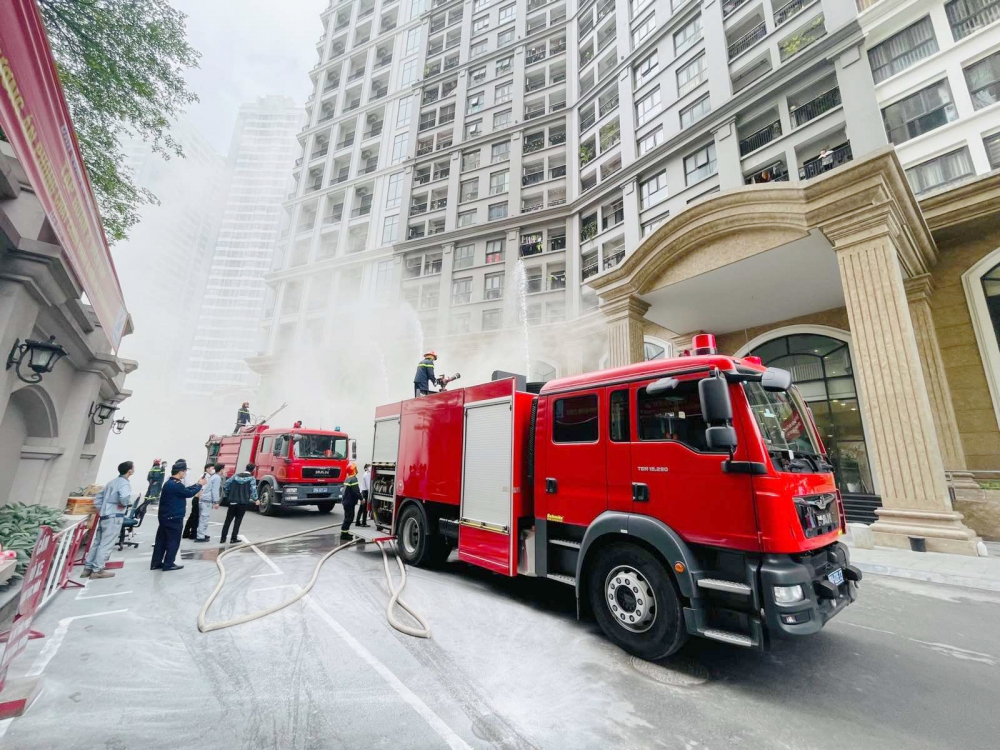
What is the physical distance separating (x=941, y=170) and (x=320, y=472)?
21466 millimetres

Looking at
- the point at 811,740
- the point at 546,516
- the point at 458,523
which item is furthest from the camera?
the point at 458,523

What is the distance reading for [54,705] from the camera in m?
2.72

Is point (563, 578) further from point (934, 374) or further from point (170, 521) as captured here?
point (934, 374)

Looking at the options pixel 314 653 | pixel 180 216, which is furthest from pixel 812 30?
pixel 180 216

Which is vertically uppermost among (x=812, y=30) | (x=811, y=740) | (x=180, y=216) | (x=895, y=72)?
(x=180, y=216)

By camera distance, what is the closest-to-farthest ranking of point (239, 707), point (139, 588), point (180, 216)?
point (239, 707), point (139, 588), point (180, 216)

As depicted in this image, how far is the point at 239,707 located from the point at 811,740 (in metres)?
3.73

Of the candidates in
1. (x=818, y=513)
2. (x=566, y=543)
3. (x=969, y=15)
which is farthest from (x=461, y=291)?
(x=818, y=513)

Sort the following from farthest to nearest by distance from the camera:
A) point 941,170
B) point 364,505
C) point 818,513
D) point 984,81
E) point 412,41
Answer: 1. point 412,41
2. point 941,170
3. point 984,81
4. point 364,505
5. point 818,513

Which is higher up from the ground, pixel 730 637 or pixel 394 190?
pixel 394 190

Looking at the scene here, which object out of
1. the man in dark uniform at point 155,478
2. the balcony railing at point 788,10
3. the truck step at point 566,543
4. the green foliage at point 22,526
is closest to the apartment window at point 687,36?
the balcony railing at point 788,10

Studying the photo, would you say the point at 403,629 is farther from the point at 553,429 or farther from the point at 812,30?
the point at 812,30

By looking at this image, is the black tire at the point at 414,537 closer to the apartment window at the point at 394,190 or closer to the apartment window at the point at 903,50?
the apartment window at the point at 903,50

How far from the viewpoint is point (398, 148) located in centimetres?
3709
